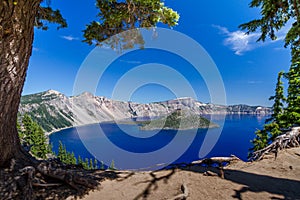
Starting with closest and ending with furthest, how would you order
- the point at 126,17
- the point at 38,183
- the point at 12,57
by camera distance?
the point at 12,57, the point at 38,183, the point at 126,17

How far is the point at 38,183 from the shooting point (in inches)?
105

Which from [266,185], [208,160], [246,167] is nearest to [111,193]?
[208,160]

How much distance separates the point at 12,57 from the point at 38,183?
2.23 metres

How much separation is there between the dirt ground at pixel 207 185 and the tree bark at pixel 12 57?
1.84 meters

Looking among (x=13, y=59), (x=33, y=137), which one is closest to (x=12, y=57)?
(x=13, y=59)

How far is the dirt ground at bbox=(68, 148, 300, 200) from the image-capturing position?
2.70 m

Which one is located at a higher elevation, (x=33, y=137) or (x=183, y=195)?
(x=183, y=195)

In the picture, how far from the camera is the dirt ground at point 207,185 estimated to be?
8.86 feet

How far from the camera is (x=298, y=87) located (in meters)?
11.4

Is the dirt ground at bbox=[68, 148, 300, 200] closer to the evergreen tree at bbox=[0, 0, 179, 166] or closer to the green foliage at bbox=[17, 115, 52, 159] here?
the evergreen tree at bbox=[0, 0, 179, 166]

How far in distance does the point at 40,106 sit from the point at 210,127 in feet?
677

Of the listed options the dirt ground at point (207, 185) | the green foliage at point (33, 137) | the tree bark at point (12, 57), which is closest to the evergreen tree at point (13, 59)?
the tree bark at point (12, 57)

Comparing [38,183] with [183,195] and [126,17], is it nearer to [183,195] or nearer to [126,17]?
[183,195]

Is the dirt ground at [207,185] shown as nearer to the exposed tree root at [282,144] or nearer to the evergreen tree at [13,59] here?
the exposed tree root at [282,144]
